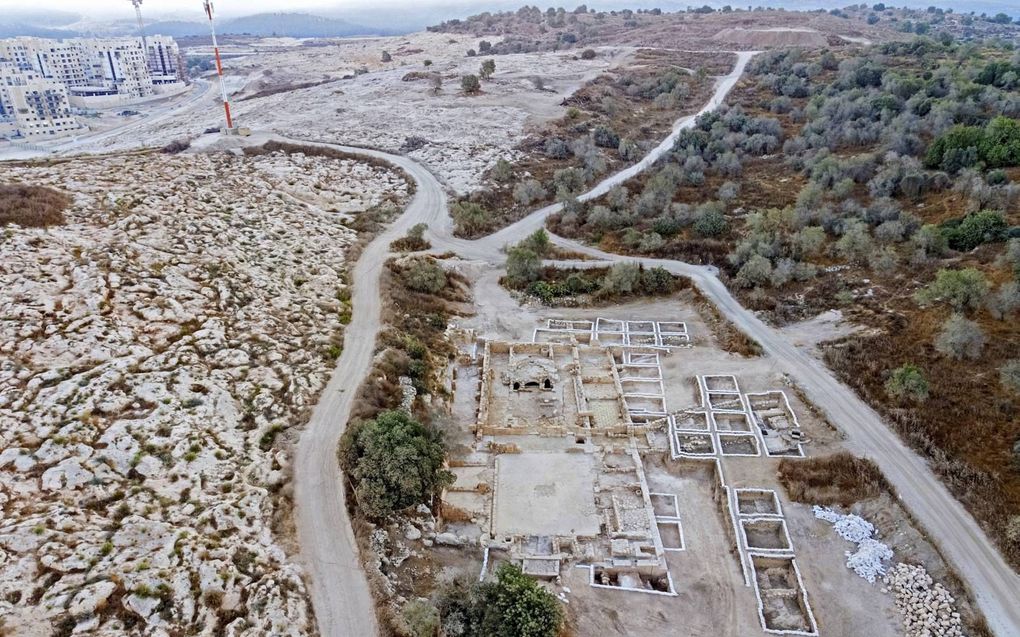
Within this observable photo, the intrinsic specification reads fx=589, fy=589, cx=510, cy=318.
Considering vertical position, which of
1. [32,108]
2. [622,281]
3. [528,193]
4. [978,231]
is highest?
[978,231]

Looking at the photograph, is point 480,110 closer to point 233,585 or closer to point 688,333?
point 688,333

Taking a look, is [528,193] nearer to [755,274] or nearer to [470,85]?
[755,274]

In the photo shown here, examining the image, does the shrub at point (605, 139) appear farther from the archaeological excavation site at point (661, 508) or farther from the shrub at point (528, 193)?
the archaeological excavation site at point (661, 508)

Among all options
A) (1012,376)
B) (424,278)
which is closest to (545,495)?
(424,278)

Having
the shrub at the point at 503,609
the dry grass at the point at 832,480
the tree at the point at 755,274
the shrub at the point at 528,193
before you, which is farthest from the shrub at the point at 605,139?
the shrub at the point at 503,609

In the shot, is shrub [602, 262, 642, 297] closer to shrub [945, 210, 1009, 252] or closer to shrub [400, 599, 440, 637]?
shrub [945, 210, 1009, 252]
